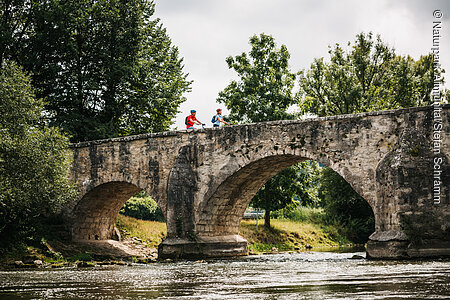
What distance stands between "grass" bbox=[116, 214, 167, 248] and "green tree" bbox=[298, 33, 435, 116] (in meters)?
10.5

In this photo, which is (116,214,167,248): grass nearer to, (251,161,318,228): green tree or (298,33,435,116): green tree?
(251,161,318,228): green tree

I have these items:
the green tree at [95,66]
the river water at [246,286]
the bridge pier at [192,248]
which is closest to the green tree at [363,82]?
the green tree at [95,66]

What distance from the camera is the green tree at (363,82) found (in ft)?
104

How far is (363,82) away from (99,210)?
57.4 feet

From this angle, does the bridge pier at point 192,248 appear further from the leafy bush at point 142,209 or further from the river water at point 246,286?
the leafy bush at point 142,209

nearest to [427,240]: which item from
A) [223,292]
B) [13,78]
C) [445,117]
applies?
[445,117]

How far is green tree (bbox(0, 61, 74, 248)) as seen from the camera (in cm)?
1722

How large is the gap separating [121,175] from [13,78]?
18.6 feet

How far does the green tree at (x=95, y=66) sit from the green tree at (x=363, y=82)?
879 centimetres

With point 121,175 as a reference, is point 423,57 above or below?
above

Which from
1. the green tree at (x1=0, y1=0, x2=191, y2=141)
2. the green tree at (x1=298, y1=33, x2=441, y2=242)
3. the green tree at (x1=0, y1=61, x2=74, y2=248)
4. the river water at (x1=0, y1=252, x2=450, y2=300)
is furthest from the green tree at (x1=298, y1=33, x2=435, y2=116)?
the river water at (x1=0, y1=252, x2=450, y2=300)

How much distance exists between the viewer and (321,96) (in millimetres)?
33812

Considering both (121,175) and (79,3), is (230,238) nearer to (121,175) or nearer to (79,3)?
(121,175)

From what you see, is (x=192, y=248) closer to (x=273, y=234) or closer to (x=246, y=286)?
(x=246, y=286)
